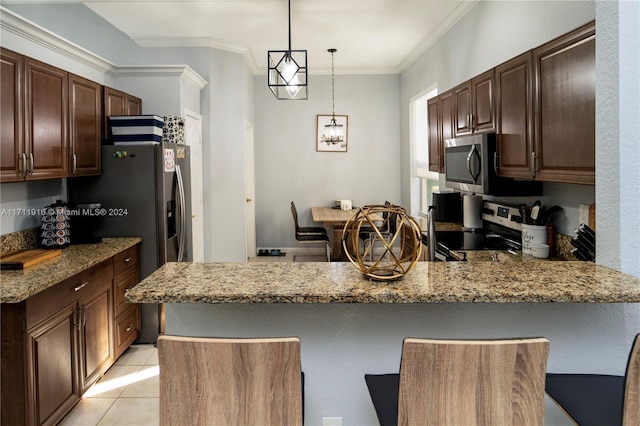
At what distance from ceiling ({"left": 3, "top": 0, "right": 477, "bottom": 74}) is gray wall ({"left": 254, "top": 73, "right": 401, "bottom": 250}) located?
3.28 ft

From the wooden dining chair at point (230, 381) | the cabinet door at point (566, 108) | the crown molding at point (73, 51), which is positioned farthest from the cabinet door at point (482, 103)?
the crown molding at point (73, 51)

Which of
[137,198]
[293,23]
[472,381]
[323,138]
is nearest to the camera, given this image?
[472,381]

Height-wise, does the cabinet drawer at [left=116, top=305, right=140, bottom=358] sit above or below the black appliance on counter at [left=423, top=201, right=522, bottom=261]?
below

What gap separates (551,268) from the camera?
5.78 ft

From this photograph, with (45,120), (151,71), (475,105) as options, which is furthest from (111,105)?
(475,105)

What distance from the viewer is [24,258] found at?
2.77 meters

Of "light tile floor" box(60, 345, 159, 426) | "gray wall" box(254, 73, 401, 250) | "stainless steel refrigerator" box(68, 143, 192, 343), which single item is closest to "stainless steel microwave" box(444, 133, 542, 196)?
"stainless steel refrigerator" box(68, 143, 192, 343)

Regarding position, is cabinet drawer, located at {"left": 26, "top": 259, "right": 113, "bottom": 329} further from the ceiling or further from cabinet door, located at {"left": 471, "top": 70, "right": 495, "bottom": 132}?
cabinet door, located at {"left": 471, "top": 70, "right": 495, "bottom": 132}

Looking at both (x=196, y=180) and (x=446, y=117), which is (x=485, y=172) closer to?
(x=446, y=117)

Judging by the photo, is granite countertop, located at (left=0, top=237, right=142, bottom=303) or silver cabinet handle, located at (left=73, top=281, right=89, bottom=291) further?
silver cabinet handle, located at (left=73, top=281, right=89, bottom=291)

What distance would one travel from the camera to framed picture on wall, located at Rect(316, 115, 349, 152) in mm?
7445

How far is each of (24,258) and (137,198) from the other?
3.62 ft

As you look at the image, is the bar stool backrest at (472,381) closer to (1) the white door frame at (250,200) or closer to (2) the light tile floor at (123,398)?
(2) the light tile floor at (123,398)

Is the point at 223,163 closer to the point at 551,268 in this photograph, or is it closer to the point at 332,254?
the point at 332,254
